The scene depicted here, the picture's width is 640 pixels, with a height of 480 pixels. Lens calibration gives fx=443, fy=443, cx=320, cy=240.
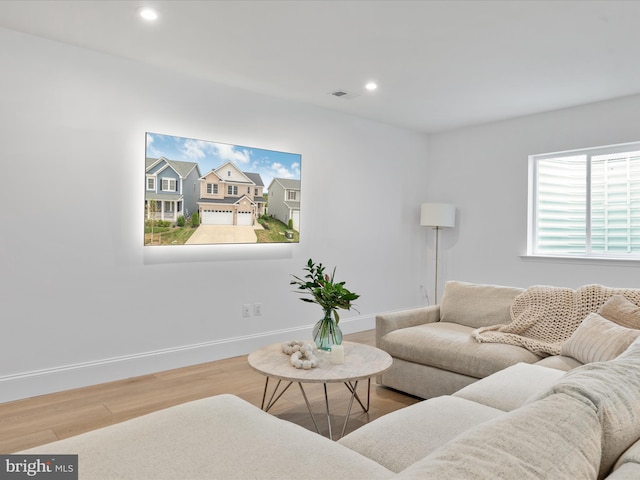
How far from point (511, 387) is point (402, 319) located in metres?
→ 1.33

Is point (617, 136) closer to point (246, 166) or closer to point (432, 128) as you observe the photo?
point (432, 128)

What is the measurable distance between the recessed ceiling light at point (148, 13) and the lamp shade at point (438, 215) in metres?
3.70

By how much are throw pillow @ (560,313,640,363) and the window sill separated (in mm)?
2064

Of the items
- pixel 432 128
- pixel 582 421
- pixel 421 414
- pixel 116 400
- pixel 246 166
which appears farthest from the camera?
A: pixel 432 128

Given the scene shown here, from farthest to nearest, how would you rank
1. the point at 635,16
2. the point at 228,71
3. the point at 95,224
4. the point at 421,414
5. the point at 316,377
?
the point at 228,71 < the point at 95,224 < the point at 635,16 < the point at 316,377 < the point at 421,414

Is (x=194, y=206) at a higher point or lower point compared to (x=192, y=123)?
lower

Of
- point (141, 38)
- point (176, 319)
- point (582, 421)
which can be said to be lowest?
point (176, 319)

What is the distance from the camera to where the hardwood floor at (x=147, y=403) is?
2.54 m

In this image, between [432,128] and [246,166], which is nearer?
[246,166]

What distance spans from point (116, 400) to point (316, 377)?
165 centimetres

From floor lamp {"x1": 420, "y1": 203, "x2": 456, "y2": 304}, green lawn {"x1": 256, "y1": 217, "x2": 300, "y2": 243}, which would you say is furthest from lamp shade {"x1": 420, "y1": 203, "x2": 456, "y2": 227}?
green lawn {"x1": 256, "y1": 217, "x2": 300, "y2": 243}

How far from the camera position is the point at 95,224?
3281 mm

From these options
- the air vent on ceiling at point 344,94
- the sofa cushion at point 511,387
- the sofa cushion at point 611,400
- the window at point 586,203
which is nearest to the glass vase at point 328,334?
the sofa cushion at point 511,387

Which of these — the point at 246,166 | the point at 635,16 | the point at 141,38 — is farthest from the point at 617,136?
the point at 141,38
